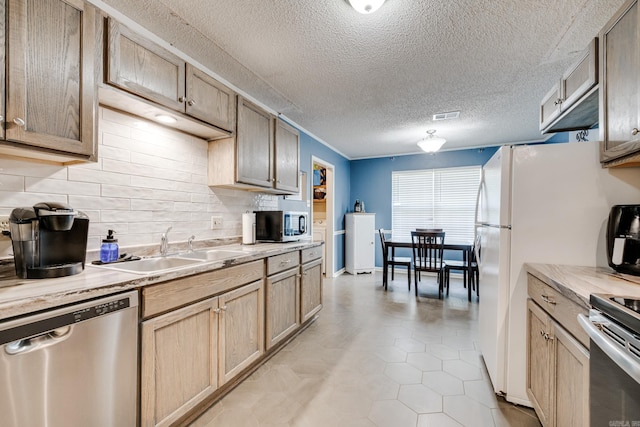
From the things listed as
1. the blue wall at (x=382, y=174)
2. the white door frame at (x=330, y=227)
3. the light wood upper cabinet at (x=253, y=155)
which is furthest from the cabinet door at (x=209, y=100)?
the blue wall at (x=382, y=174)

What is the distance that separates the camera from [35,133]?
3.93ft

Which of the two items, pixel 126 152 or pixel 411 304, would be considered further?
pixel 411 304

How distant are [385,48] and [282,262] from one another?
185cm

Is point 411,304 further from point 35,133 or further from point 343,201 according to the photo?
point 35,133

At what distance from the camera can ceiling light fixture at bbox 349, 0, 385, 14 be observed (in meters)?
1.52

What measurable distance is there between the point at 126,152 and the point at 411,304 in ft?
11.2

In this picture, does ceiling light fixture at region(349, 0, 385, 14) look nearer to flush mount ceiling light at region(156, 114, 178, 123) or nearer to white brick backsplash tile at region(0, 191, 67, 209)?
flush mount ceiling light at region(156, 114, 178, 123)

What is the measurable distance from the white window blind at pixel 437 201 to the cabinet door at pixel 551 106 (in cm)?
289

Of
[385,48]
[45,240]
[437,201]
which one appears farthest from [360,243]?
[45,240]

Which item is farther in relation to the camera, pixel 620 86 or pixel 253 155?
pixel 253 155

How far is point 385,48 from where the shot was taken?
6.72ft

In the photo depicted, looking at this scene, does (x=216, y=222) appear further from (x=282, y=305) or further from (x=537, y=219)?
(x=537, y=219)

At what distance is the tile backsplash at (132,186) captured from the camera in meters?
1.43

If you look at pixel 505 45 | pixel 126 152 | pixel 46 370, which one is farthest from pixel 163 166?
pixel 505 45
